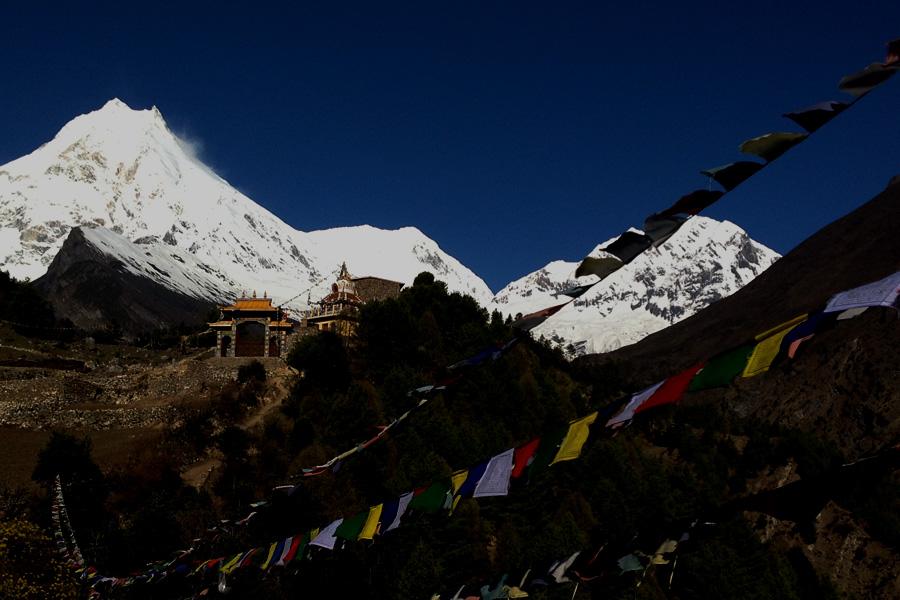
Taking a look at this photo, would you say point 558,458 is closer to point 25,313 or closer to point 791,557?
point 791,557

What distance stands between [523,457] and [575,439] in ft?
2.84

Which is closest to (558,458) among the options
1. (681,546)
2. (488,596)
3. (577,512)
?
(681,546)

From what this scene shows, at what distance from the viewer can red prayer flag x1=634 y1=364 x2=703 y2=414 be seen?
5.02 m

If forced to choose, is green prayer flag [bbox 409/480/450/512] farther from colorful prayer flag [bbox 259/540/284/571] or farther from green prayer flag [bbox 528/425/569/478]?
colorful prayer flag [bbox 259/540/284/571]

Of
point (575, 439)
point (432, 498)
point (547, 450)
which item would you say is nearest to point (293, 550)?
point (432, 498)

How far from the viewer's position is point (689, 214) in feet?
15.1

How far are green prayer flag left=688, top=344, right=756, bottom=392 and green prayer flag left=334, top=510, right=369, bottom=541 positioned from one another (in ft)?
17.1

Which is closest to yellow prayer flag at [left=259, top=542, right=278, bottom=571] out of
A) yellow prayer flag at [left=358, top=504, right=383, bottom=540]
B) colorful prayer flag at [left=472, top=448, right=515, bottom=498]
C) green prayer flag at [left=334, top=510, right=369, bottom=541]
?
green prayer flag at [left=334, top=510, right=369, bottom=541]

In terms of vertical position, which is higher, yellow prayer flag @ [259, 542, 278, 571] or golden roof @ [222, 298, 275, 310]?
golden roof @ [222, 298, 275, 310]

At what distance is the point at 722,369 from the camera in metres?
4.71

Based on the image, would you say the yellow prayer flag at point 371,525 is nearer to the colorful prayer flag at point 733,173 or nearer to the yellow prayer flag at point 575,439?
the yellow prayer flag at point 575,439

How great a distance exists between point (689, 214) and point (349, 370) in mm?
37769

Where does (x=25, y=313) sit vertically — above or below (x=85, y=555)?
above

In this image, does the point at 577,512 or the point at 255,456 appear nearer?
the point at 255,456
